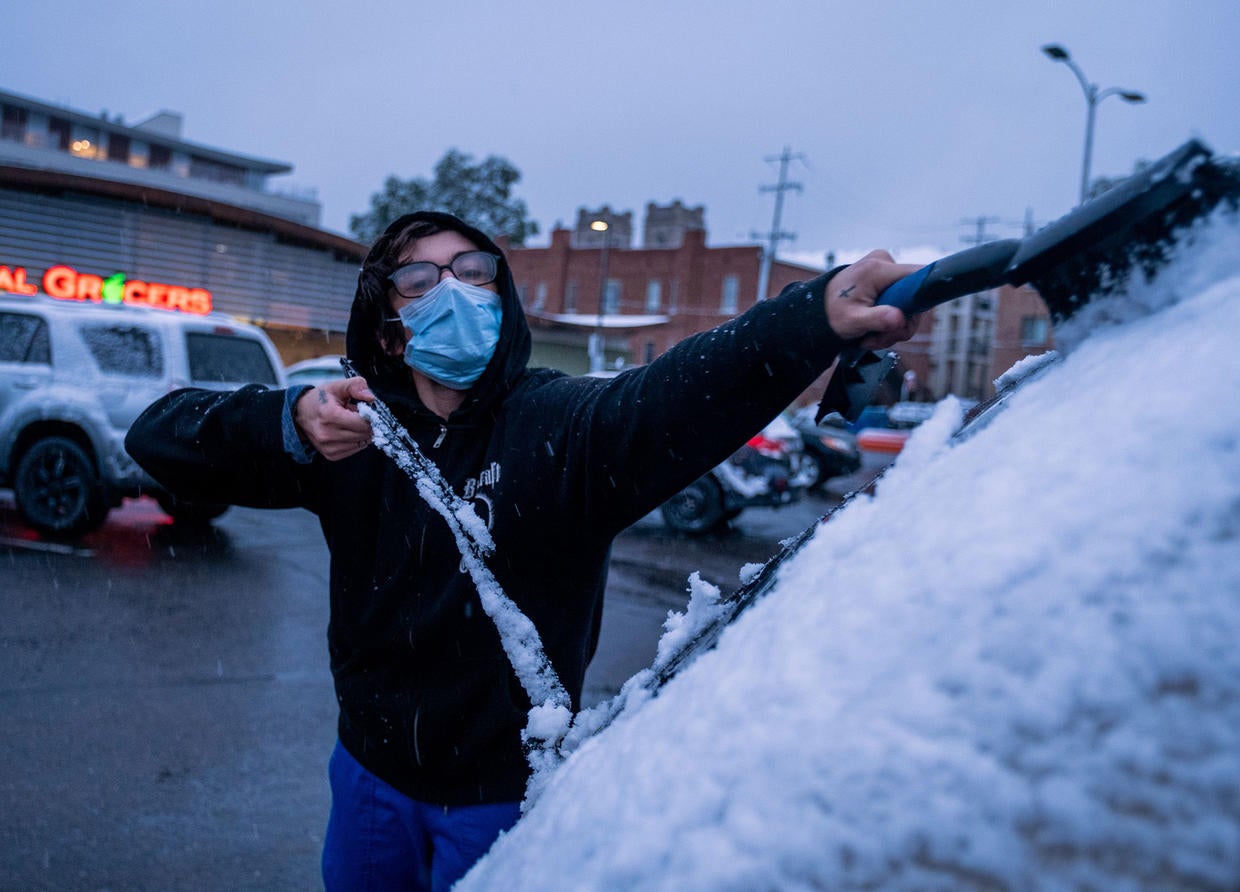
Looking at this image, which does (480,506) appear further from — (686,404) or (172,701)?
(172,701)

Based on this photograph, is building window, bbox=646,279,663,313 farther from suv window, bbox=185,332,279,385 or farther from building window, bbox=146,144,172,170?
suv window, bbox=185,332,279,385

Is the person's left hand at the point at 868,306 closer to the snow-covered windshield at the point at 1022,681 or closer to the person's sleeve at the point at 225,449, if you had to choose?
the snow-covered windshield at the point at 1022,681

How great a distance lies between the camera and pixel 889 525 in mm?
802

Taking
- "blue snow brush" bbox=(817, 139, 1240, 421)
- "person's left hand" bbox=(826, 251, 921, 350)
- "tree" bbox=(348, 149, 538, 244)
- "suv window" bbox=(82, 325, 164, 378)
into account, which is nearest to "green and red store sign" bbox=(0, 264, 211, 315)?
"suv window" bbox=(82, 325, 164, 378)

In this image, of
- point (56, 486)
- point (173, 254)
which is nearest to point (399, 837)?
point (56, 486)

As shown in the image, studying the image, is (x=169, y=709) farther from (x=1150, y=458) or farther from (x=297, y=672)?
(x=1150, y=458)

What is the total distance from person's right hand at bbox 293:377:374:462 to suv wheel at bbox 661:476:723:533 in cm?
815

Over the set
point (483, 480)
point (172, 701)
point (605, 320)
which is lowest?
point (172, 701)

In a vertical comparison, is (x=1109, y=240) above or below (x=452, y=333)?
above

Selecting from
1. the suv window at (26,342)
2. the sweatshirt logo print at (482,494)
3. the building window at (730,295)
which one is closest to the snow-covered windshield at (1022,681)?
the sweatshirt logo print at (482,494)

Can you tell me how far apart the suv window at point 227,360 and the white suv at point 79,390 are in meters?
0.02

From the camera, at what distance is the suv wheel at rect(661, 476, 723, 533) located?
9.93 m

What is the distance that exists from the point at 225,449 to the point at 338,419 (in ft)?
1.30

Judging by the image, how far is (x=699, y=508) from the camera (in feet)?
32.8
